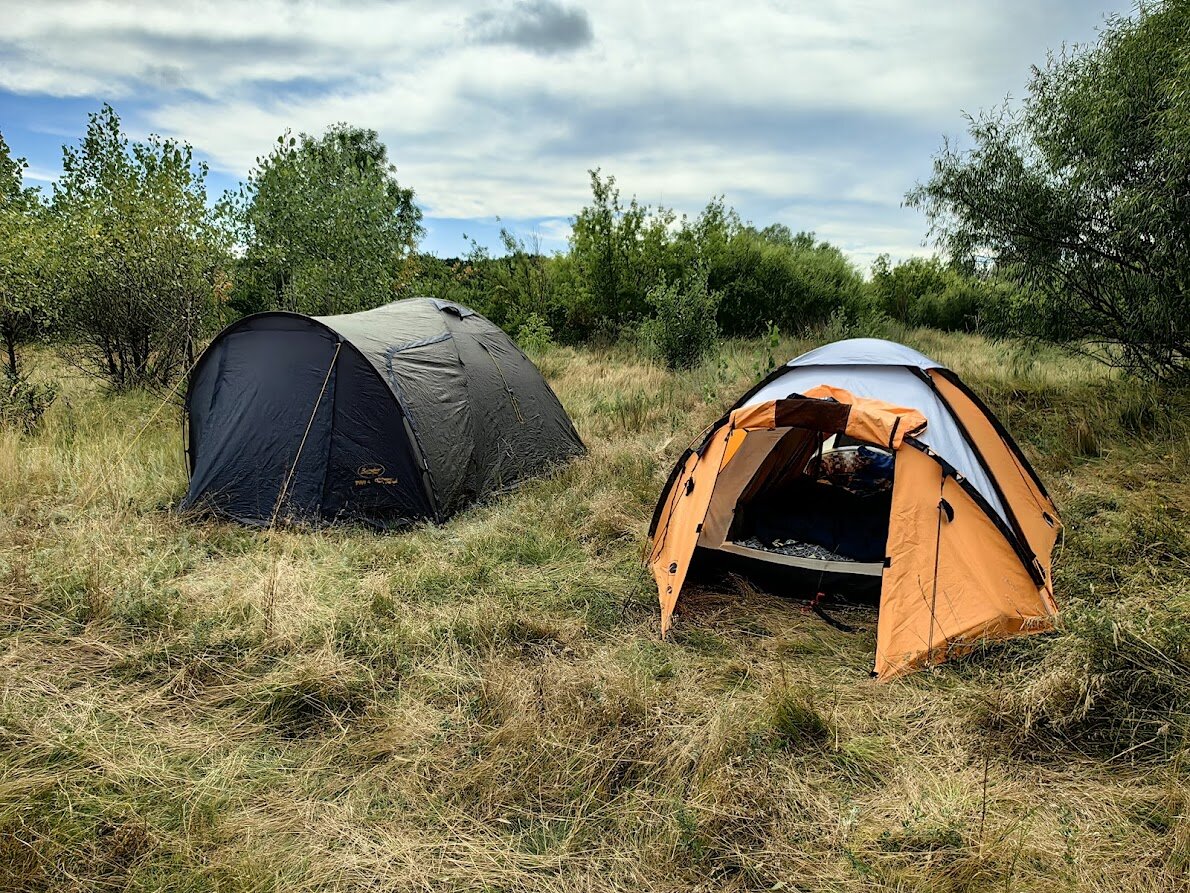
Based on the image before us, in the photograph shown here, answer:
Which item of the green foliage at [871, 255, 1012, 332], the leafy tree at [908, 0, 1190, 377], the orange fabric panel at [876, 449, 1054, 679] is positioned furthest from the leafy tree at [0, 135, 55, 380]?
the green foliage at [871, 255, 1012, 332]

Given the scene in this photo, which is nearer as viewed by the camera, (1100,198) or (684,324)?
(1100,198)

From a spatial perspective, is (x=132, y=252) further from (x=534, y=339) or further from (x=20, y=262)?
(x=534, y=339)

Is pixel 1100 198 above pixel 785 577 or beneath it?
above

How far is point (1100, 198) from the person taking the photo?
752 cm

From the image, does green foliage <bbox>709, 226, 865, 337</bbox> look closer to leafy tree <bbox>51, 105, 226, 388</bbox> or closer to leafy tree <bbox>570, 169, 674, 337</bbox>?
leafy tree <bbox>570, 169, 674, 337</bbox>

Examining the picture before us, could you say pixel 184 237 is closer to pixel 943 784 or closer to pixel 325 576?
pixel 325 576

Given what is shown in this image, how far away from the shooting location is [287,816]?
2.66 meters

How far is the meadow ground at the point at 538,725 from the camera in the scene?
7.99 ft

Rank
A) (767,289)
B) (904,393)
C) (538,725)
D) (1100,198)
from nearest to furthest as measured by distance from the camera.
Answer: (538,725) → (904,393) → (1100,198) → (767,289)

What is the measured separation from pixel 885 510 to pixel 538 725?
360cm

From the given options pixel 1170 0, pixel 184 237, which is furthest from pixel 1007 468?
pixel 184 237

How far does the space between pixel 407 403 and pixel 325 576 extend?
162 centimetres

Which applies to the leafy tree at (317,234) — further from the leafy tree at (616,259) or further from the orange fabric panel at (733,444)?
the orange fabric panel at (733,444)

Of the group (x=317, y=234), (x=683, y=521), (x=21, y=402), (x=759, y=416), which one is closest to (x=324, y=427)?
(x=683, y=521)
